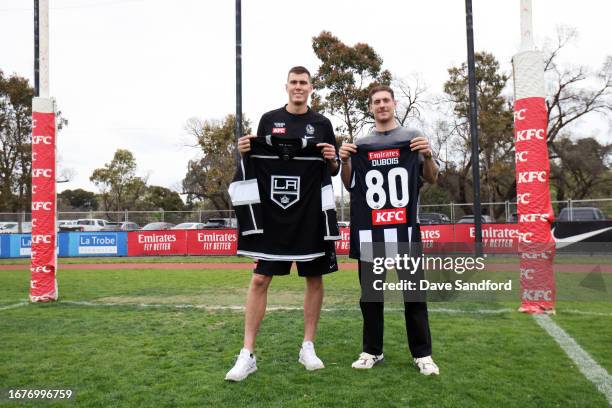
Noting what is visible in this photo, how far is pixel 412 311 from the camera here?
3668 mm

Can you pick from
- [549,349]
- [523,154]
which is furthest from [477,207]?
[549,349]

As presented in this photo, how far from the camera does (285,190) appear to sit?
13.0 feet

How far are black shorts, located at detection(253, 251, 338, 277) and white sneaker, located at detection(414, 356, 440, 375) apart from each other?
1.01 meters

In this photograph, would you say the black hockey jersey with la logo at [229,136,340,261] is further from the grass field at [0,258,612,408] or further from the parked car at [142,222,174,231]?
the parked car at [142,222,174,231]

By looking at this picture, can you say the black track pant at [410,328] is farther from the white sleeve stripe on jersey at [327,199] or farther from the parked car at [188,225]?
the parked car at [188,225]

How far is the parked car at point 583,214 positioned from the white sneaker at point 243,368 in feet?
63.5

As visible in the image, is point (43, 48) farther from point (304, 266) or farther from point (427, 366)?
point (427, 366)

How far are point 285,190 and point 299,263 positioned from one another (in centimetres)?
64

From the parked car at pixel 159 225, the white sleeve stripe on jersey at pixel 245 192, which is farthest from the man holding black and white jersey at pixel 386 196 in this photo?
the parked car at pixel 159 225

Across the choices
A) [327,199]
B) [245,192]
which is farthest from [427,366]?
[245,192]

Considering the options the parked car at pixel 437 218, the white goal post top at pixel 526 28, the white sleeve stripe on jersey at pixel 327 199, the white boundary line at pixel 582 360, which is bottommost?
the white boundary line at pixel 582 360

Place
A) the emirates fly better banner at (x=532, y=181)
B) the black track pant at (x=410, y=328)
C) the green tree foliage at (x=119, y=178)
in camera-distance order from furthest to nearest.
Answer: the green tree foliage at (x=119, y=178)
the emirates fly better banner at (x=532, y=181)
the black track pant at (x=410, y=328)

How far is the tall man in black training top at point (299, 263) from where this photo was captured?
12.5ft

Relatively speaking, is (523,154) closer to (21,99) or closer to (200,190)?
(21,99)
